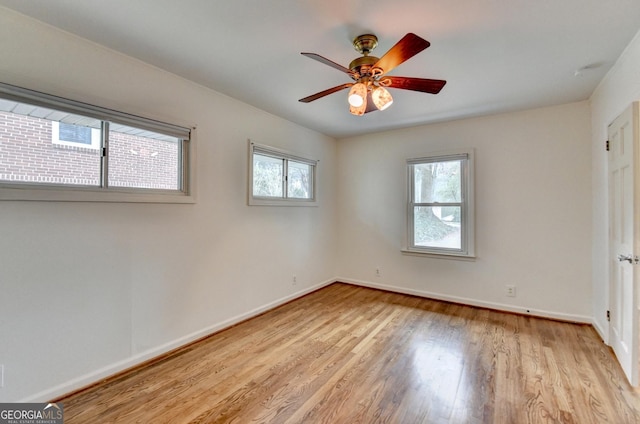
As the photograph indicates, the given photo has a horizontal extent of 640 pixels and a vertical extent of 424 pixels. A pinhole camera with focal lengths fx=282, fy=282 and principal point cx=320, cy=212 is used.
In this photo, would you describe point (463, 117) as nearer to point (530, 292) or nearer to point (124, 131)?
point (530, 292)

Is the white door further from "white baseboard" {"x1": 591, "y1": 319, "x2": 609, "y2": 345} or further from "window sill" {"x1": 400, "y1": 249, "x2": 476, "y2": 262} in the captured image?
"window sill" {"x1": 400, "y1": 249, "x2": 476, "y2": 262}

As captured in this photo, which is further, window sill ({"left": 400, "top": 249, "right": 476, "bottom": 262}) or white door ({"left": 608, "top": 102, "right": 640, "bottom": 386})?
window sill ({"left": 400, "top": 249, "right": 476, "bottom": 262})

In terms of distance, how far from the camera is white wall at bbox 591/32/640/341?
6.79 feet

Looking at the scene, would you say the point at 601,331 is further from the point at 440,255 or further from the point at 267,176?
the point at 267,176

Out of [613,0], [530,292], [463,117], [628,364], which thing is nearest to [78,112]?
[613,0]

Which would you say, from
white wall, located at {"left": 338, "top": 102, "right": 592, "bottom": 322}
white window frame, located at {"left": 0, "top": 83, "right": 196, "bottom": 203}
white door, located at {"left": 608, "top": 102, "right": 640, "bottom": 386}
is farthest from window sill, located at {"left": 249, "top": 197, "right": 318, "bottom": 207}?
white door, located at {"left": 608, "top": 102, "right": 640, "bottom": 386}

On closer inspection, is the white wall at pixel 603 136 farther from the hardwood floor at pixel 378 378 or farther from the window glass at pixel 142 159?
the window glass at pixel 142 159

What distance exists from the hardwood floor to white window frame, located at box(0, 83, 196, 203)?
4.49ft

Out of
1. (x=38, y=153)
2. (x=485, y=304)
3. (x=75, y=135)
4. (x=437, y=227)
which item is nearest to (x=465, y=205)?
(x=437, y=227)

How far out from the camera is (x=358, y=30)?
6.12 feet

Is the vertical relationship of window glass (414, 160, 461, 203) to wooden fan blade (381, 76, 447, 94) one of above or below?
below

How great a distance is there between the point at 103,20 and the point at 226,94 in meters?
1.26

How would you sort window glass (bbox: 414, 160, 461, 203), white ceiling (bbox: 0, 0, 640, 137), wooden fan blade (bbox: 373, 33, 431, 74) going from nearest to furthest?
wooden fan blade (bbox: 373, 33, 431, 74), white ceiling (bbox: 0, 0, 640, 137), window glass (bbox: 414, 160, 461, 203)

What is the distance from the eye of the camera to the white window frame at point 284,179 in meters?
3.31
